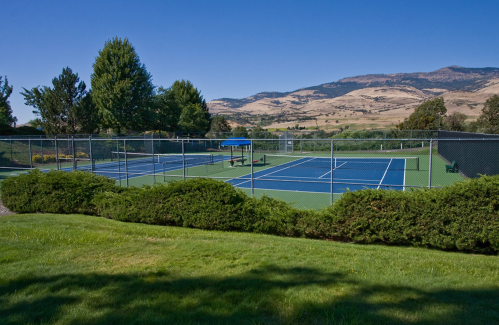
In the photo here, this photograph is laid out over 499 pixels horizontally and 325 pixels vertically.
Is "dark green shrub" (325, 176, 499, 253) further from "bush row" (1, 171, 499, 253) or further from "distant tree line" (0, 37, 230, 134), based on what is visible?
"distant tree line" (0, 37, 230, 134)

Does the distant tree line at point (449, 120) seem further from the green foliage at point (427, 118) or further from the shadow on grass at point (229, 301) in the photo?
the shadow on grass at point (229, 301)

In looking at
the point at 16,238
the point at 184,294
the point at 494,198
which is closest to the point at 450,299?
the point at 184,294

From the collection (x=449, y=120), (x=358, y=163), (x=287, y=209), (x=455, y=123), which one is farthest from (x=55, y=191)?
(x=449, y=120)

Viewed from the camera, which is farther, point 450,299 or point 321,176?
point 321,176

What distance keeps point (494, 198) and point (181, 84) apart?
198 feet

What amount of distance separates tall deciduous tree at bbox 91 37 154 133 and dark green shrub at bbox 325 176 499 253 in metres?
43.7

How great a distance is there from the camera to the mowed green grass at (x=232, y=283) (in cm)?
354

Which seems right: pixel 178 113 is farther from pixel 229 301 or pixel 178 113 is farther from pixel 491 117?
pixel 229 301

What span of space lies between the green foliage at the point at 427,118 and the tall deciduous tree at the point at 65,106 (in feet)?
158

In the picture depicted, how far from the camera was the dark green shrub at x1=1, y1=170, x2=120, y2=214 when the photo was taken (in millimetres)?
10742

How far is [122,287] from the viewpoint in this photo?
169 inches

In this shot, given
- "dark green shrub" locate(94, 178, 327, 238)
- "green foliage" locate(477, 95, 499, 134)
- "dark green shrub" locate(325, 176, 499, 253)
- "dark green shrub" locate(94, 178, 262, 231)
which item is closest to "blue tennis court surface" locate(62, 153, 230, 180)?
"dark green shrub" locate(94, 178, 262, 231)

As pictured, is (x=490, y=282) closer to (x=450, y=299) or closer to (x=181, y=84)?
(x=450, y=299)

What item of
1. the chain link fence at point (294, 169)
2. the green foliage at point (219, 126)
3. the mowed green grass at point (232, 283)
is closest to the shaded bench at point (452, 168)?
the chain link fence at point (294, 169)
